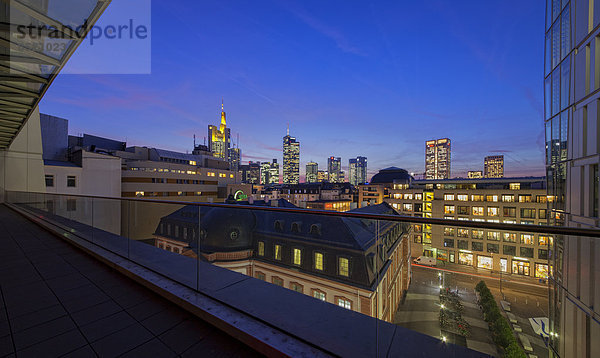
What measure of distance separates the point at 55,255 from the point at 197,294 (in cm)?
390

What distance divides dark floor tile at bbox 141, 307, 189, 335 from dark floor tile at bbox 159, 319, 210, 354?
74mm

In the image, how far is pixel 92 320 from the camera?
238 centimetres

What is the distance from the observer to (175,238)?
11.4ft

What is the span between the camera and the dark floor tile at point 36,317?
228cm

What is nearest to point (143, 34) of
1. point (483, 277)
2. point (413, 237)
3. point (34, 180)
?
point (413, 237)

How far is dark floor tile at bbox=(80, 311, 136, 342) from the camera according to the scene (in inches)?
85.6

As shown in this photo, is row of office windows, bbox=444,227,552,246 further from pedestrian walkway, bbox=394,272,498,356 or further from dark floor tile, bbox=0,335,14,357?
dark floor tile, bbox=0,335,14,357

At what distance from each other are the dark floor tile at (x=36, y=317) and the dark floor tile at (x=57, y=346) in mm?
437

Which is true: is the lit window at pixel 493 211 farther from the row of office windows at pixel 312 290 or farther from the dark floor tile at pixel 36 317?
the dark floor tile at pixel 36 317

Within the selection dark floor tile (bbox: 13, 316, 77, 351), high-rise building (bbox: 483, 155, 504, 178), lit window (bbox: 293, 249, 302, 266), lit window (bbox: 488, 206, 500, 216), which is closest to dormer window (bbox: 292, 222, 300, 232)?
lit window (bbox: 293, 249, 302, 266)

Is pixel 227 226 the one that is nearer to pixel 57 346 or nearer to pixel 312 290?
pixel 312 290

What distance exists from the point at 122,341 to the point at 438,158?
198495 mm

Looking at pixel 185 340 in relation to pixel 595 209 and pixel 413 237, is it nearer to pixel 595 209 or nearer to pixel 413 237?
pixel 413 237

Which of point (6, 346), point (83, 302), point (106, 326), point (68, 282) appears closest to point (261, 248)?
point (106, 326)
